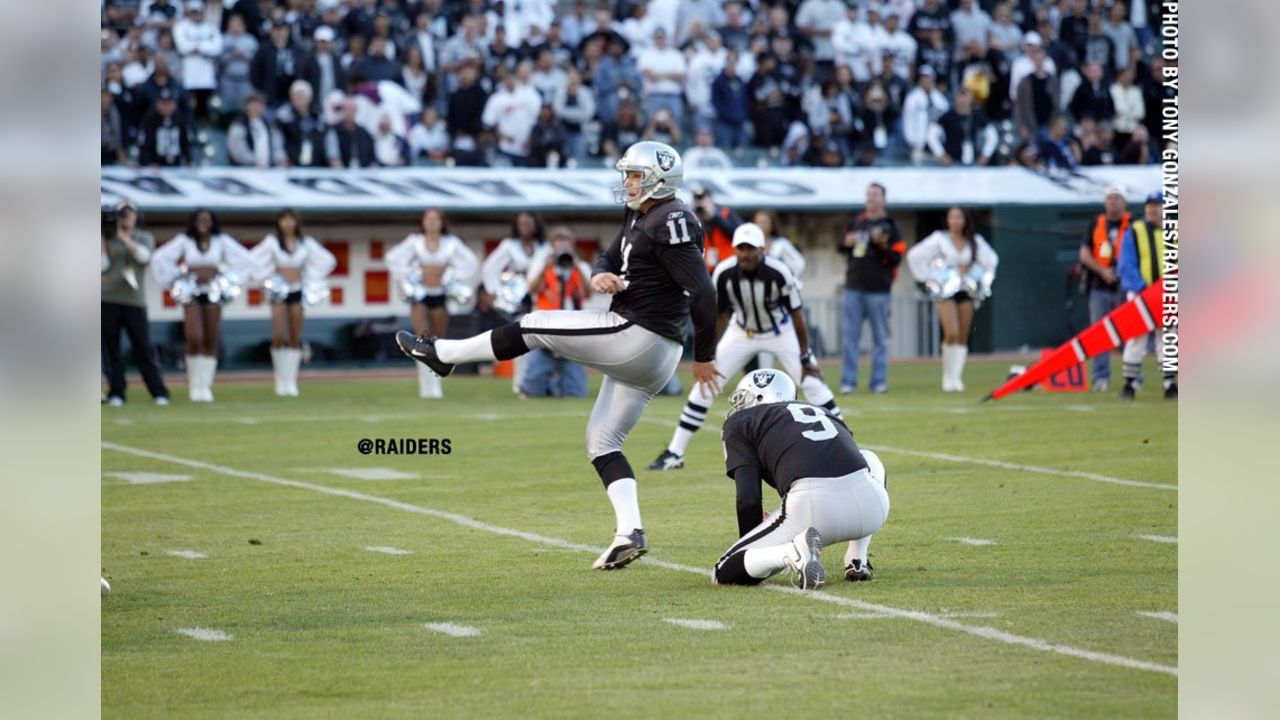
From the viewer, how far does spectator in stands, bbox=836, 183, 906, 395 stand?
62.8ft

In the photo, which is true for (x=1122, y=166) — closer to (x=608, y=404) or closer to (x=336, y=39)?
(x=336, y=39)

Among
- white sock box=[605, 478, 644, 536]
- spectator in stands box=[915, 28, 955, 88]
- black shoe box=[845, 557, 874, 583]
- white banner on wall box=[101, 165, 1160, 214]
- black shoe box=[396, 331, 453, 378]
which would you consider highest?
spectator in stands box=[915, 28, 955, 88]

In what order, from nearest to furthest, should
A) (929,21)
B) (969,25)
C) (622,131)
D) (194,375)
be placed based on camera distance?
(194,375), (622,131), (929,21), (969,25)

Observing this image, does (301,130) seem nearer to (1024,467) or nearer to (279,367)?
(279,367)

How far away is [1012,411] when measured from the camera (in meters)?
16.9

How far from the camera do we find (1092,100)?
26.7 metres

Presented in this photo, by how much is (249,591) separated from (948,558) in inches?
125

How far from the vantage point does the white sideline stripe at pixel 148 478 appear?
497 inches

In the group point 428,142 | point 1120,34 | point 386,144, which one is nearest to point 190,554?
point 386,144

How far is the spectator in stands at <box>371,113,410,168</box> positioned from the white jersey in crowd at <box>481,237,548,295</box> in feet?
13.3

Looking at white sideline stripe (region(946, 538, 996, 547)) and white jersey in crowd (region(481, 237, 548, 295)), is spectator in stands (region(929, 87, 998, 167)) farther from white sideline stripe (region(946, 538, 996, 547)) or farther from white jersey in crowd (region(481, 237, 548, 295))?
white sideline stripe (region(946, 538, 996, 547))

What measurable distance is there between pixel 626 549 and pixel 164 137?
15.1 meters

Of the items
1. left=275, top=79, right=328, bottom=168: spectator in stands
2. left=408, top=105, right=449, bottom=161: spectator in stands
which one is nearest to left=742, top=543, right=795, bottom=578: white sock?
left=275, top=79, right=328, bottom=168: spectator in stands
